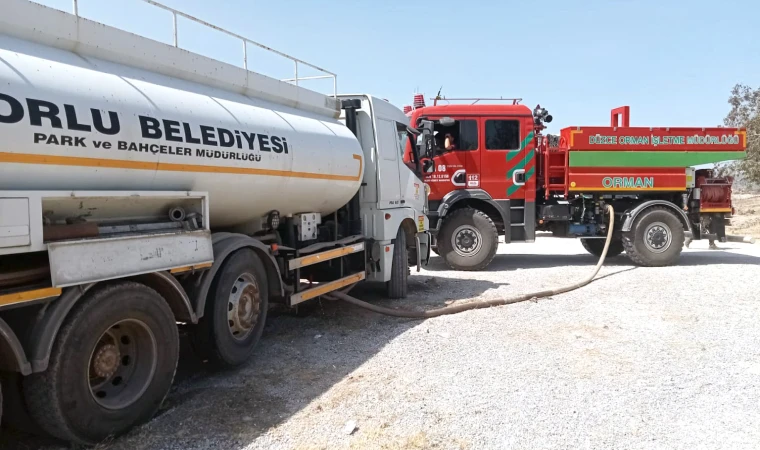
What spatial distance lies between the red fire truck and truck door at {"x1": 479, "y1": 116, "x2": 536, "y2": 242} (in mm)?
19

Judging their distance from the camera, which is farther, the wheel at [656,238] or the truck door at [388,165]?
the wheel at [656,238]

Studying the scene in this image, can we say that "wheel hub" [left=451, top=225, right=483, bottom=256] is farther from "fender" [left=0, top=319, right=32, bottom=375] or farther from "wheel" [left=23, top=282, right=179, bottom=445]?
"fender" [left=0, top=319, right=32, bottom=375]

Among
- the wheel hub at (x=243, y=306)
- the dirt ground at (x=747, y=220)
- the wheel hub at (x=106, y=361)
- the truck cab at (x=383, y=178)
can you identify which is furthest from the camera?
the dirt ground at (x=747, y=220)

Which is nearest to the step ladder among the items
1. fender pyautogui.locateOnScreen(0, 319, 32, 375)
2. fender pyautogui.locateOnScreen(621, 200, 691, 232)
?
fender pyautogui.locateOnScreen(621, 200, 691, 232)

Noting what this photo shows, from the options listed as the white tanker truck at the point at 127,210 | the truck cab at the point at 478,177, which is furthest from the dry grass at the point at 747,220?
the white tanker truck at the point at 127,210

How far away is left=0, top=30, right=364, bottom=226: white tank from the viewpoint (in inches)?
124

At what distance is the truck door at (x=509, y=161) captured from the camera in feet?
35.5

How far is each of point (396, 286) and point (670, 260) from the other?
19.9 ft

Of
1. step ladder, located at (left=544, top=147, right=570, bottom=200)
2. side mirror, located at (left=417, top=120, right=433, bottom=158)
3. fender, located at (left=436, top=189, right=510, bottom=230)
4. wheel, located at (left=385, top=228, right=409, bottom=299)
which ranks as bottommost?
wheel, located at (left=385, top=228, right=409, bottom=299)

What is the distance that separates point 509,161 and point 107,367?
8.70 metres

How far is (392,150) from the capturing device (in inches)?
309

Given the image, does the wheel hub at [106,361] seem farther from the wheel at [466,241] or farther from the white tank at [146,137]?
the wheel at [466,241]

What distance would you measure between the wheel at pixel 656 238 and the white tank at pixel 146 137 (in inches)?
288

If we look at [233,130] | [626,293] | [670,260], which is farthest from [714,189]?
[233,130]
